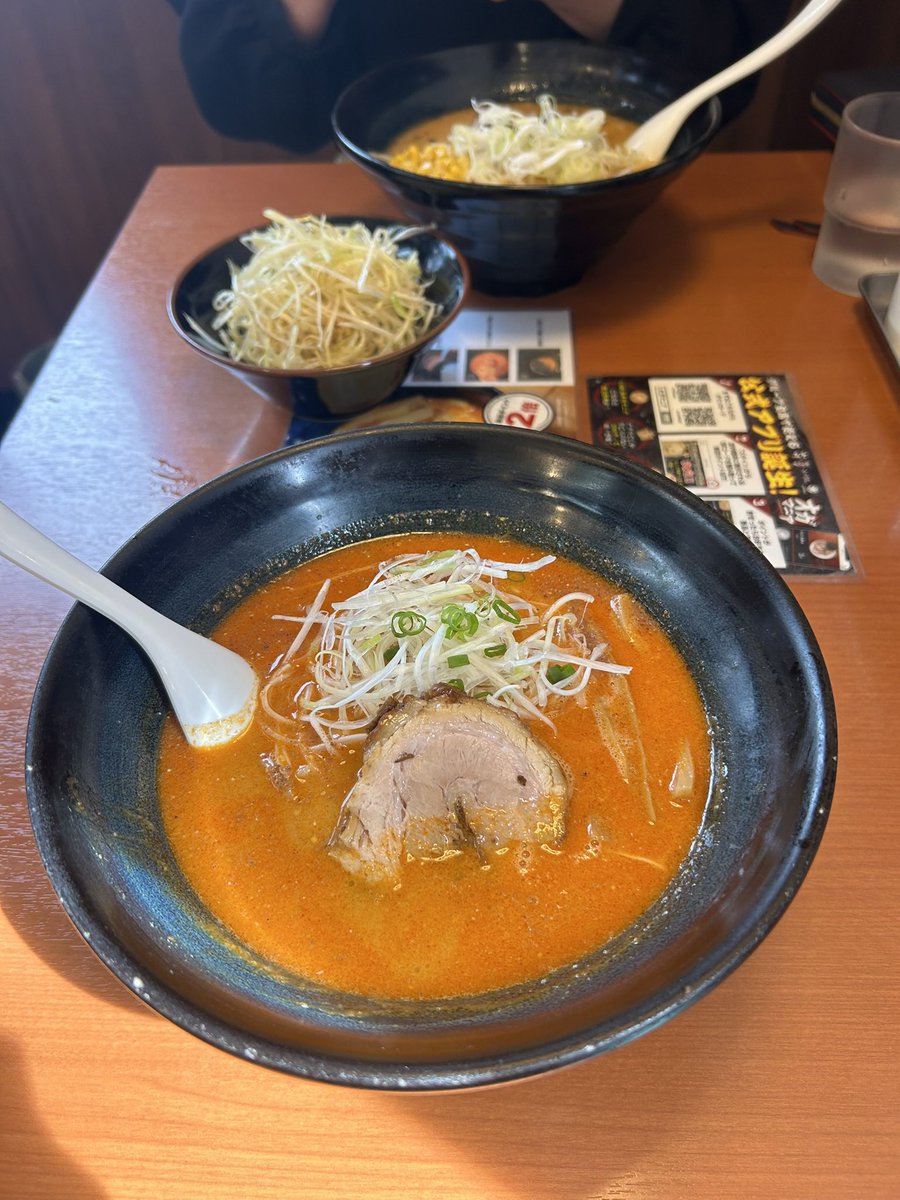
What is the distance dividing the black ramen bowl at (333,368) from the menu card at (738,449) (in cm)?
36

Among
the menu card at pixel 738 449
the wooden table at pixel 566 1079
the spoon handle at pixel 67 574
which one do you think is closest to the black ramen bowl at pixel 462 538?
the spoon handle at pixel 67 574

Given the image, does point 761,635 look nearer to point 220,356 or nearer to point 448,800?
point 448,800

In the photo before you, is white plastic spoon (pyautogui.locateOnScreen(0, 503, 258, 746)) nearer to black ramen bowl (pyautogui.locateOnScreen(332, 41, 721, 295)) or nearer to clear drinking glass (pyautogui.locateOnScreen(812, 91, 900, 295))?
black ramen bowl (pyautogui.locateOnScreen(332, 41, 721, 295))

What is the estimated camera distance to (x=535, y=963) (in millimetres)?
853

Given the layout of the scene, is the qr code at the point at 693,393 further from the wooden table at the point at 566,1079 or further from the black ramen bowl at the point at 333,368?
the black ramen bowl at the point at 333,368

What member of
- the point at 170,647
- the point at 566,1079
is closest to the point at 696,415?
the point at 170,647

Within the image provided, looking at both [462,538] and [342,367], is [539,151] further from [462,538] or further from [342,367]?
[462,538]

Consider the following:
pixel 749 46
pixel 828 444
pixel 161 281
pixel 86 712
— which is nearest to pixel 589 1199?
pixel 86 712

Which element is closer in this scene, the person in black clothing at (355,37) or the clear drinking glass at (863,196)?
the clear drinking glass at (863,196)

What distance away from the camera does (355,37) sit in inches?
103

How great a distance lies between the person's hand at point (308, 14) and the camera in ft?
7.95

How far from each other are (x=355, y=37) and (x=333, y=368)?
182 cm

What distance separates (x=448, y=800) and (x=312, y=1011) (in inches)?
11.6

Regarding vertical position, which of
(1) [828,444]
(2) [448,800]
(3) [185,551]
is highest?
(3) [185,551]
